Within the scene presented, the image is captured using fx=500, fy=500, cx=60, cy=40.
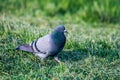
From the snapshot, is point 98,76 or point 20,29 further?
point 20,29

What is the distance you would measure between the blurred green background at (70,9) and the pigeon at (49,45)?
3797 mm

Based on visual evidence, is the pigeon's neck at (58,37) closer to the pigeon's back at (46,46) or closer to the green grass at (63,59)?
the pigeon's back at (46,46)

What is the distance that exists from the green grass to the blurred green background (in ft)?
8.39

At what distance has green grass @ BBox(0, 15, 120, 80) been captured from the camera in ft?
19.4

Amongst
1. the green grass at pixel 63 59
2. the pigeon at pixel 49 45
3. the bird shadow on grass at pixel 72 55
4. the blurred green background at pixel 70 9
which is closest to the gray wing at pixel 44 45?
the pigeon at pixel 49 45

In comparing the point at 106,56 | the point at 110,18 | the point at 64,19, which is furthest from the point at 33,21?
the point at 106,56

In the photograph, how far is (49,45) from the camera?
20.4 feet

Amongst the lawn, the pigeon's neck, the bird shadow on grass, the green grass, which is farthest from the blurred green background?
the pigeon's neck

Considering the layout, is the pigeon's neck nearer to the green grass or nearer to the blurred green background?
the green grass

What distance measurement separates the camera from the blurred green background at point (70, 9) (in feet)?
33.7

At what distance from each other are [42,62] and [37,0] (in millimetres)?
4847

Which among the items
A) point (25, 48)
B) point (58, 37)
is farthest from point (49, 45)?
point (25, 48)

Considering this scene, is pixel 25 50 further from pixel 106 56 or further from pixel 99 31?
pixel 99 31

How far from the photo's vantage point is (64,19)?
10.2 m
